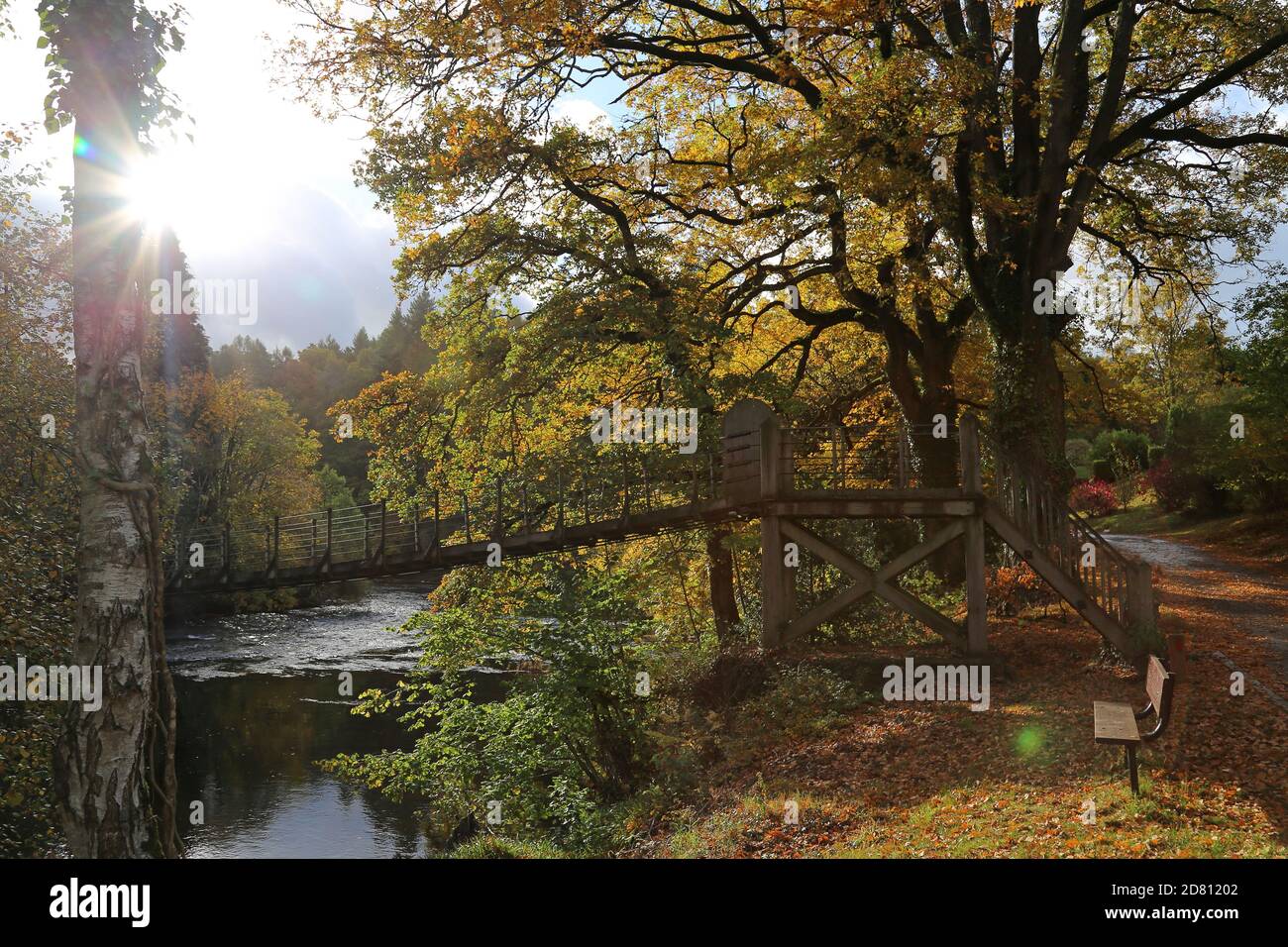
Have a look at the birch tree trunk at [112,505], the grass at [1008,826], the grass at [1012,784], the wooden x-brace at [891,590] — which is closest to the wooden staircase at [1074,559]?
the grass at [1012,784]

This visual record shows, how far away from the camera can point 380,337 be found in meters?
85.1

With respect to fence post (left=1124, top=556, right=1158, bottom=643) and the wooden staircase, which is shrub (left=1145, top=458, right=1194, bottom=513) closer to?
the wooden staircase

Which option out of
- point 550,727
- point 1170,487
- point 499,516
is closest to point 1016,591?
point 550,727

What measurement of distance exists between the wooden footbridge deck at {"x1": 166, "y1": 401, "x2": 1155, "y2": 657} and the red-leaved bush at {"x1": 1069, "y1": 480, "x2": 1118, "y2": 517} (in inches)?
958

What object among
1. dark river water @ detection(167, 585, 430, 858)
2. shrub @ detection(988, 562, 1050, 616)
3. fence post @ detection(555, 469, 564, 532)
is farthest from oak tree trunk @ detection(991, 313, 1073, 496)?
dark river water @ detection(167, 585, 430, 858)

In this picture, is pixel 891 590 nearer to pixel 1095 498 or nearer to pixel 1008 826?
pixel 1008 826

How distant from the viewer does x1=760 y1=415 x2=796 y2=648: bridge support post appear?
13.2 m

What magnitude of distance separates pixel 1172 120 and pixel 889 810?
13.9 m

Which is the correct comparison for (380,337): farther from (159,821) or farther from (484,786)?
(159,821)

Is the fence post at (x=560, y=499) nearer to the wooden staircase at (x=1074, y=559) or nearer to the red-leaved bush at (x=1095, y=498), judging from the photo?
the wooden staircase at (x=1074, y=559)

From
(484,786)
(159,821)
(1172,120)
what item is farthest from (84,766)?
(1172,120)

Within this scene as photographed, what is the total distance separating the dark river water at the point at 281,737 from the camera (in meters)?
15.3

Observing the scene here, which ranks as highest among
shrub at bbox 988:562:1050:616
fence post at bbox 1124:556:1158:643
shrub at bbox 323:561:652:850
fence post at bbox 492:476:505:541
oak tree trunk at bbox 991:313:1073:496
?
oak tree trunk at bbox 991:313:1073:496
